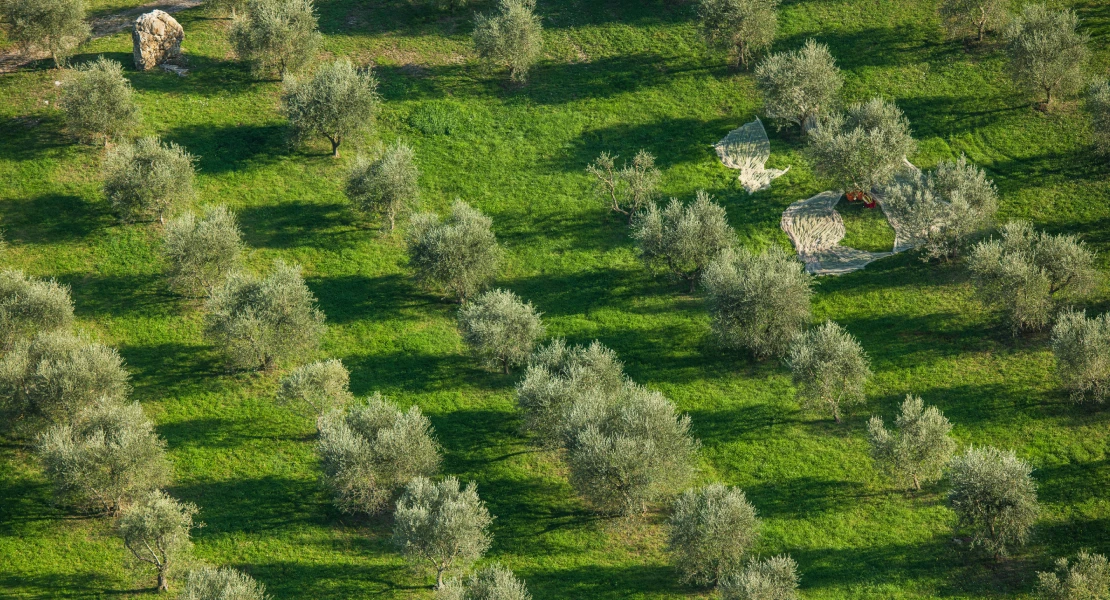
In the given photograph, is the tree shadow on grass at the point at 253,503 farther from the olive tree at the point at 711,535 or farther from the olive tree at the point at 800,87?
the olive tree at the point at 800,87

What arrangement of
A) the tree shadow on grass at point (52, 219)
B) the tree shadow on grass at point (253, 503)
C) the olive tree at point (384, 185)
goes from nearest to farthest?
the tree shadow on grass at point (253, 503) < the tree shadow on grass at point (52, 219) < the olive tree at point (384, 185)

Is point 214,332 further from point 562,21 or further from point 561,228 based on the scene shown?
point 562,21

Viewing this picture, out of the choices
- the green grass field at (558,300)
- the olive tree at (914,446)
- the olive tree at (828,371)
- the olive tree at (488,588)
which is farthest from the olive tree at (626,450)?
the olive tree at (914,446)

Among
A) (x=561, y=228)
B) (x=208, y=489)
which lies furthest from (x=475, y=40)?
(x=208, y=489)

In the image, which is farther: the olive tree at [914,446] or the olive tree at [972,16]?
the olive tree at [972,16]

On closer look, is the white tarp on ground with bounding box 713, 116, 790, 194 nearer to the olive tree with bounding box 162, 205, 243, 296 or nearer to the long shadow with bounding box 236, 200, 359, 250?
the long shadow with bounding box 236, 200, 359, 250

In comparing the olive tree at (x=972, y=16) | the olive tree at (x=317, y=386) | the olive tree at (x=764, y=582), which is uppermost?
the olive tree at (x=972, y=16)
